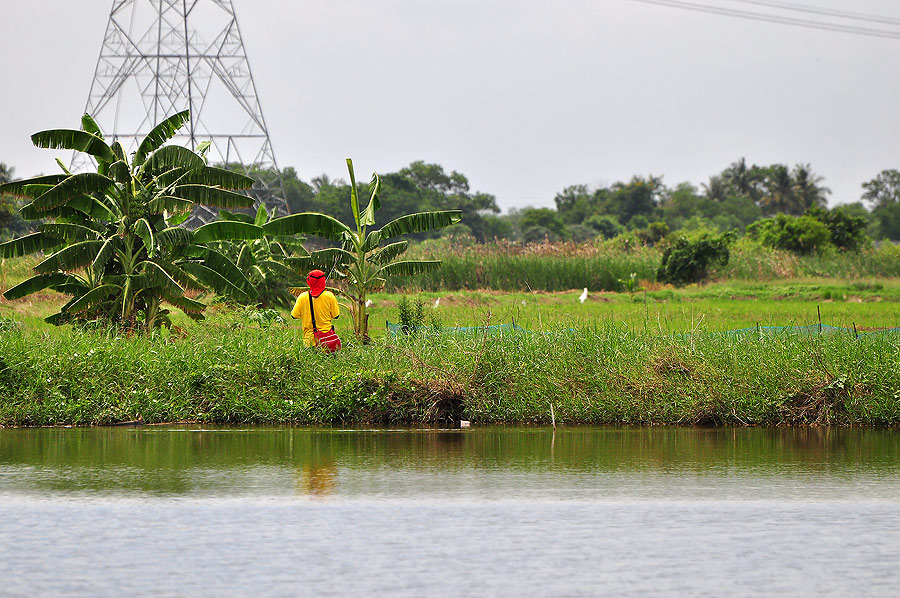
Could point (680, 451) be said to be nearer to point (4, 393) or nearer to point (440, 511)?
point (440, 511)

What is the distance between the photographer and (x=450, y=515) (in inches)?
276

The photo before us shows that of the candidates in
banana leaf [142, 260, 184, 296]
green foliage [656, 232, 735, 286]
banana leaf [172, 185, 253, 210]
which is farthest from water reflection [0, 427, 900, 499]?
green foliage [656, 232, 735, 286]

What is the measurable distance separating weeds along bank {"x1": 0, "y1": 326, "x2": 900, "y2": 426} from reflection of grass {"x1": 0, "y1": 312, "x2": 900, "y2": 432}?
0.05 feet

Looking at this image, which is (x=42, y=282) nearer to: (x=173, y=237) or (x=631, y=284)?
(x=173, y=237)

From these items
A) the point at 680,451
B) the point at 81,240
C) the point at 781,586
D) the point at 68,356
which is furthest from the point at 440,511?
the point at 81,240

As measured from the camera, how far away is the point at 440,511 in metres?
7.14

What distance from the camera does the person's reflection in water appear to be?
785 cm

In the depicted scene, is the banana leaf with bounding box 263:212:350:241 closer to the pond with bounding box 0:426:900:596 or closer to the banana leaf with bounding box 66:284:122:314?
the banana leaf with bounding box 66:284:122:314

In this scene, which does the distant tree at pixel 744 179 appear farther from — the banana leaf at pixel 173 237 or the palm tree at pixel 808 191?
the banana leaf at pixel 173 237

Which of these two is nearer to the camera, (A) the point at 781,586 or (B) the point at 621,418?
(A) the point at 781,586

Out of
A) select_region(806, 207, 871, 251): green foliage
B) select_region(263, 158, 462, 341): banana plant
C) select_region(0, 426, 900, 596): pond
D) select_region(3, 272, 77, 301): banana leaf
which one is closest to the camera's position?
select_region(0, 426, 900, 596): pond

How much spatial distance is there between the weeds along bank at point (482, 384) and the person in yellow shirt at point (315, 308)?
67cm

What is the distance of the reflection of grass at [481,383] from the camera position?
1182cm

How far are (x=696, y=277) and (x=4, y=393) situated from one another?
29.7 meters
